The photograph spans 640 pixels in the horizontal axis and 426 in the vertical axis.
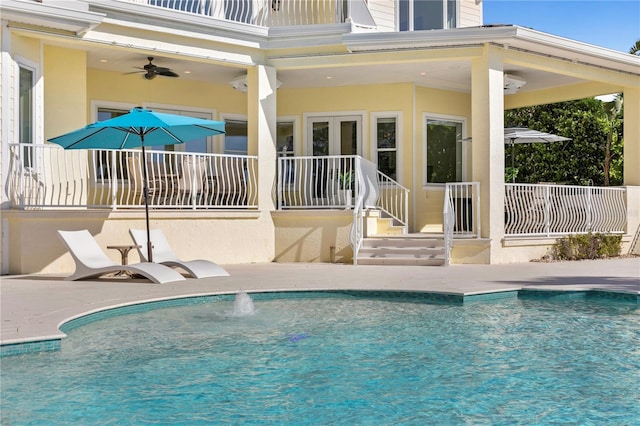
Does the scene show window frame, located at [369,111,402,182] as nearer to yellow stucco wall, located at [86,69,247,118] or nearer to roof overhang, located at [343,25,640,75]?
roof overhang, located at [343,25,640,75]

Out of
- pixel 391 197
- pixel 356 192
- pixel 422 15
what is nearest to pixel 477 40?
pixel 422 15

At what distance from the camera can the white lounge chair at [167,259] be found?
10.8 m

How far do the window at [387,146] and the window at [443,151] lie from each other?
34.7 inches

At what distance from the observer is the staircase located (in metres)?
13.0

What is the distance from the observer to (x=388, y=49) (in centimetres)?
1363

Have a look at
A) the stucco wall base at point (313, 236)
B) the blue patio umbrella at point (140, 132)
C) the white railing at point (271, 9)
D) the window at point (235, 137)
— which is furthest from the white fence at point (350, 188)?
the white railing at point (271, 9)

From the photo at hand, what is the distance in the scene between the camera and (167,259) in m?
11.3

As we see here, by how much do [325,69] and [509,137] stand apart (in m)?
4.84

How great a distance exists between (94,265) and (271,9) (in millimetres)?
7407

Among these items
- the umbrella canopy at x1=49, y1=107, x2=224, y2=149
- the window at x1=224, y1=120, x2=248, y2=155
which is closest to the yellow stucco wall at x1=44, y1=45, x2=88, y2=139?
the umbrella canopy at x1=49, y1=107, x2=224, y2=149

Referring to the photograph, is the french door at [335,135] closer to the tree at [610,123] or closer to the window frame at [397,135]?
the window frame at [397,135]

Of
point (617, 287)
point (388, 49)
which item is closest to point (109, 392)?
point (617, 287)

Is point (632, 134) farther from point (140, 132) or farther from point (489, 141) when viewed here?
point (140, 132)

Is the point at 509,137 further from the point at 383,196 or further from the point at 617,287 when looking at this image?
the point at 617,287
